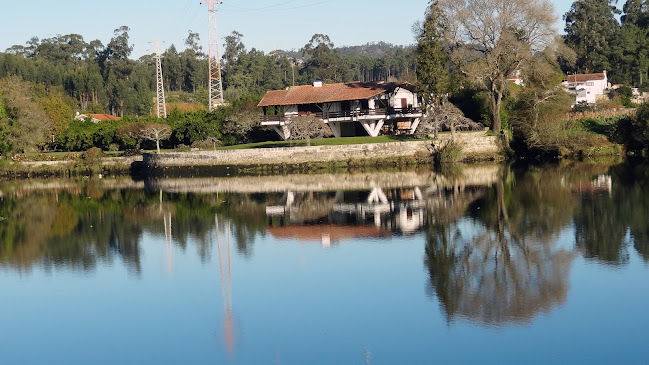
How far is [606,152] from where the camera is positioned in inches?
1804

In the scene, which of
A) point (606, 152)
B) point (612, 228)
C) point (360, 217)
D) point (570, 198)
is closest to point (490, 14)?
point (606, 152)

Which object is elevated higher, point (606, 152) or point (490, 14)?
point (490, 14)

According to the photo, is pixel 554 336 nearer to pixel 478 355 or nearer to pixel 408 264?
pixel 478 355

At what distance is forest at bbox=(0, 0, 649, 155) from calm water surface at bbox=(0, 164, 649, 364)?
1458 centimetres

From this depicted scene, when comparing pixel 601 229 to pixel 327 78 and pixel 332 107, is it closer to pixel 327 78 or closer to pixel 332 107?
pixel 332 107

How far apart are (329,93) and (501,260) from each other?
123 ft

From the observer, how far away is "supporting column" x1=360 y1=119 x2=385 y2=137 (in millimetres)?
52344

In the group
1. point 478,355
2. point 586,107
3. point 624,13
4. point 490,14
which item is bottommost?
point 478,355

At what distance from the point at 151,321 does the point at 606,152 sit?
37.3 m

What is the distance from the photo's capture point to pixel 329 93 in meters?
54.7

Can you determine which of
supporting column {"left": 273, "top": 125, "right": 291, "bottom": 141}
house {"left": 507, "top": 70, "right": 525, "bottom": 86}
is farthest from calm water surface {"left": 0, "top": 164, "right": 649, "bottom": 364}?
supporting column {"left": 273, "top": 125, "right": 291, "bottom": 141}

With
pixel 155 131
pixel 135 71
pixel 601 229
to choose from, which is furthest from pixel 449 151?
pixel 135 71

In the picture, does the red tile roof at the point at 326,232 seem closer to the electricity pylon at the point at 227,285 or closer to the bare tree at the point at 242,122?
the electricity pylon at the point at 227,285

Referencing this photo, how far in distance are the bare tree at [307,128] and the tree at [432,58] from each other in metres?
6.80
